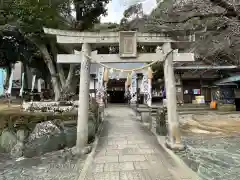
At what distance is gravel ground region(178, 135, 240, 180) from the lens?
6223mm

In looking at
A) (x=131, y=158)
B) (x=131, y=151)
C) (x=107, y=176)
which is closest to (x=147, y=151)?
(x=131, y=151)

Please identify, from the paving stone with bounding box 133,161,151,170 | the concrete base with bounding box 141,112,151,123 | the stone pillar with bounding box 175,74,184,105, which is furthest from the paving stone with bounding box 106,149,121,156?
the stone pillar with bounding box 175,74,184,105

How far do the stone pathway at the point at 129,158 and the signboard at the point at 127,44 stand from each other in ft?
10.9

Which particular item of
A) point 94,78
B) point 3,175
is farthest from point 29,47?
point 3,175

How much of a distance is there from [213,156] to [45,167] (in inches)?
212

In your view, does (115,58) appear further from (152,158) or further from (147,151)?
(152,158)

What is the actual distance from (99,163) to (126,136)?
330 cm

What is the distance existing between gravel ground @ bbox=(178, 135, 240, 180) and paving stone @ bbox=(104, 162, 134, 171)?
5.58ft

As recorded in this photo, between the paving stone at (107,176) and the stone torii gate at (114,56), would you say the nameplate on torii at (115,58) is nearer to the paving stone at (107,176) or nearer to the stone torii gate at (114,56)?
the stone torii gate at (114,56)

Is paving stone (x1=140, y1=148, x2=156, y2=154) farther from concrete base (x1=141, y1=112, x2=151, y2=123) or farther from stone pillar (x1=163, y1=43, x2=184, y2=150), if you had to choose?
concrete base (x1=141, y1=112, x2=151, y2=123)

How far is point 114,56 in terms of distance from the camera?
8.38 meters

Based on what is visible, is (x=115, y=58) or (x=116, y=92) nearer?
(x=115, y=58)

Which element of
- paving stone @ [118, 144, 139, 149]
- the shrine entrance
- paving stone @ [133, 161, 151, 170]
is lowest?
paving stone @ [133, 161, 151, 170]

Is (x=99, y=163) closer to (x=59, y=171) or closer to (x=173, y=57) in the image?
(x=59, y=171)
